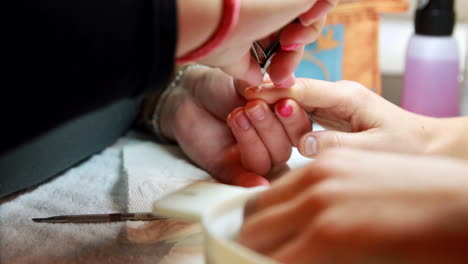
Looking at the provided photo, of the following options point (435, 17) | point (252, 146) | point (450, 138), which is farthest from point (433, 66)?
point (252, 146)

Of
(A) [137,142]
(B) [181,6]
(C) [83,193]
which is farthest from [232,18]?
(A) [137,142]

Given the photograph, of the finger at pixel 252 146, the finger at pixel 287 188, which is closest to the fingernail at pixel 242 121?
the finger at pixel 252 146

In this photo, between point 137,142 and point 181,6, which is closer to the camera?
point 181,6

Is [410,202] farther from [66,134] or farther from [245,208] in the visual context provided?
[66,134]

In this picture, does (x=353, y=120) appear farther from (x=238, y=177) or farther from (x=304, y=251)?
(x=304, y=251)

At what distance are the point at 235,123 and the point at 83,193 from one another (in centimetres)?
18

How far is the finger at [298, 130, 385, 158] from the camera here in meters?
0.54

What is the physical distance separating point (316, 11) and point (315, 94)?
0.31ft

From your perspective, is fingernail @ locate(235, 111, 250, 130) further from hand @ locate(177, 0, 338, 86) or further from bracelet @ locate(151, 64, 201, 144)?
bracelet @ locate(151, 64, 201, 144)

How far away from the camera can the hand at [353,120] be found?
548mm

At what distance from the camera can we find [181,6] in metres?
0.36

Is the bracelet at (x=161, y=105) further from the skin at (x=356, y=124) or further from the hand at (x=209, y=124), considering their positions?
the skin at (x=356, y=124)

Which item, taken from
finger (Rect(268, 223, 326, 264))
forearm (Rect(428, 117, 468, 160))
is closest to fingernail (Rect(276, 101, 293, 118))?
forearm (Rect(428, 117, 468, 160))

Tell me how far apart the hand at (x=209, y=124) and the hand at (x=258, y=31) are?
92 millimetres
